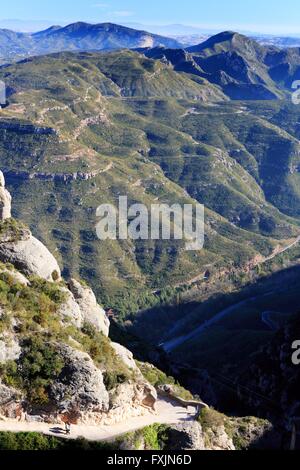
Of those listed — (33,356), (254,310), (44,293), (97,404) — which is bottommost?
(254,310)

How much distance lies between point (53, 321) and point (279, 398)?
3440cm

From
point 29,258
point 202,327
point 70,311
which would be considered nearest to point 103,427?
point 70,311

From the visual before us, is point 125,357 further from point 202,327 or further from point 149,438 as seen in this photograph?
point 202,327

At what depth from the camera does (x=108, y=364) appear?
1832 inches

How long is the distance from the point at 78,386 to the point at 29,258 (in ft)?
50.8

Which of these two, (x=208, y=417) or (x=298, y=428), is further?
(x=298, y=428)

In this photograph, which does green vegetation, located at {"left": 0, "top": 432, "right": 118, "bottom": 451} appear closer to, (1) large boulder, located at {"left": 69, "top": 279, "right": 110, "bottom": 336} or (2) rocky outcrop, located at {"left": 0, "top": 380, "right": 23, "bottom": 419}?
(2) rocky outcrop, located at {"left": 0, "top": 380, "right": 23, "bottom": 419}

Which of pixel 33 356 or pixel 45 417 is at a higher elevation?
pixel 33 356

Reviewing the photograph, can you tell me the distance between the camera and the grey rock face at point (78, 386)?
1623 inches

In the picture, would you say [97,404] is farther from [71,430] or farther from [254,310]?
[254,310]

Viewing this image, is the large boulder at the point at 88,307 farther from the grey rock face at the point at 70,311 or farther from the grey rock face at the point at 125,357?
the grey rock face at the point at 70,311

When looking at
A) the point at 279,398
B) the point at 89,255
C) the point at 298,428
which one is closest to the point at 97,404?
the point at 298,428

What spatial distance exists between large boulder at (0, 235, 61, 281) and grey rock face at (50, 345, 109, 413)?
12067 mm

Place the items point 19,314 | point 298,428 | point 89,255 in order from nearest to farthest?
point 19,314
point 298,428
point 89,255
